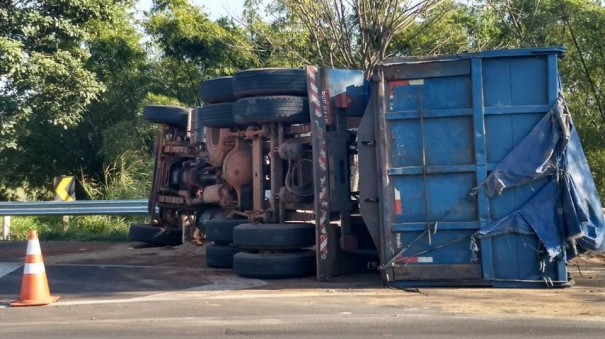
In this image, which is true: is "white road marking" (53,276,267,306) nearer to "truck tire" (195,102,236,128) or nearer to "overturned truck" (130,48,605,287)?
"overturned truck" (130,48,605,287)

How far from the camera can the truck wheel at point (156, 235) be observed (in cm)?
1537

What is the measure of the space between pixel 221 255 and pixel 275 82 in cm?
271

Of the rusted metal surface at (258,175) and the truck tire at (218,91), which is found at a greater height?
the truck tire at (218,91)

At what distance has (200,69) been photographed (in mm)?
25797

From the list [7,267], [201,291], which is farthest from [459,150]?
[7,267]

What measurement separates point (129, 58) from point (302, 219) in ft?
50.1

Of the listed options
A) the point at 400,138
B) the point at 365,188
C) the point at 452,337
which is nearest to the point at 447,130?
the point at 400,138

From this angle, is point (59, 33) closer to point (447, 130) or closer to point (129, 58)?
point (129, 58)

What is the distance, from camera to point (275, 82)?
37.3ft

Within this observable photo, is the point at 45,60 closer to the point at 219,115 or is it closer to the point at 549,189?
the point at 219,115

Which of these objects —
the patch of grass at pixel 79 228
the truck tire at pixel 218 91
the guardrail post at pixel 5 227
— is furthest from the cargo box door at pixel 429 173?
the guardrail post at pixel 5 227

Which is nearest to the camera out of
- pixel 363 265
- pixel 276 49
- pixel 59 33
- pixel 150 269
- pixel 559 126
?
pixel 559 126

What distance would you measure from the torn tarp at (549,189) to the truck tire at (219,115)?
157 inches

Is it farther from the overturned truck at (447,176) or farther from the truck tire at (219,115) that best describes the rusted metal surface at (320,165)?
the truck tire at (219,115)
